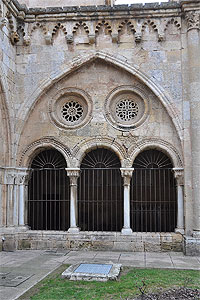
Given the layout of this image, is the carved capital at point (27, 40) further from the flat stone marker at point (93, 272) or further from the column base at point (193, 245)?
the column base at point (193, 245)

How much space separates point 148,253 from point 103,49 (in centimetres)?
607

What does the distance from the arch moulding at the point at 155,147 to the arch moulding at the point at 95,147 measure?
0.24 metres

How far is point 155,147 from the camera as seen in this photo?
404 inches

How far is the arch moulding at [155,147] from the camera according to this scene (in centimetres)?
1007

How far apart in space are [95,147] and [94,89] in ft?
5.88

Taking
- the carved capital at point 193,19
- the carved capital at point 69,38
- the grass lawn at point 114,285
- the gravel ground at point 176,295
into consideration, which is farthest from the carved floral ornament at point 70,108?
the gravel ground at point 176,295

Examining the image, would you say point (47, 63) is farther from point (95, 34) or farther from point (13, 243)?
→ point (13, 243)

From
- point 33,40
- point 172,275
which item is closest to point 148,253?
point 172,275

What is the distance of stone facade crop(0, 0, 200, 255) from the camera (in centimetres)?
991

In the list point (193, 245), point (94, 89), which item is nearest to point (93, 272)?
point (193, 245)

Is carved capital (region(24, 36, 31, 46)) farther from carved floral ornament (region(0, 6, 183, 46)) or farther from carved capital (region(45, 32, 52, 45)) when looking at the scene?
carved capital (region(45, 32, 52, 45))

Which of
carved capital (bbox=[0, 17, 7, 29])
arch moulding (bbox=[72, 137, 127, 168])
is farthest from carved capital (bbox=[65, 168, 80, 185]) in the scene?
carved capital (bbox=[0, 17, 7, 29])

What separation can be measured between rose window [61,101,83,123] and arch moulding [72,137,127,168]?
0.91 metres

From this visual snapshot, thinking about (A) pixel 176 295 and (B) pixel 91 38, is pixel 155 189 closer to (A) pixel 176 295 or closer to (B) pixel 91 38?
(B) pixel 91 38
